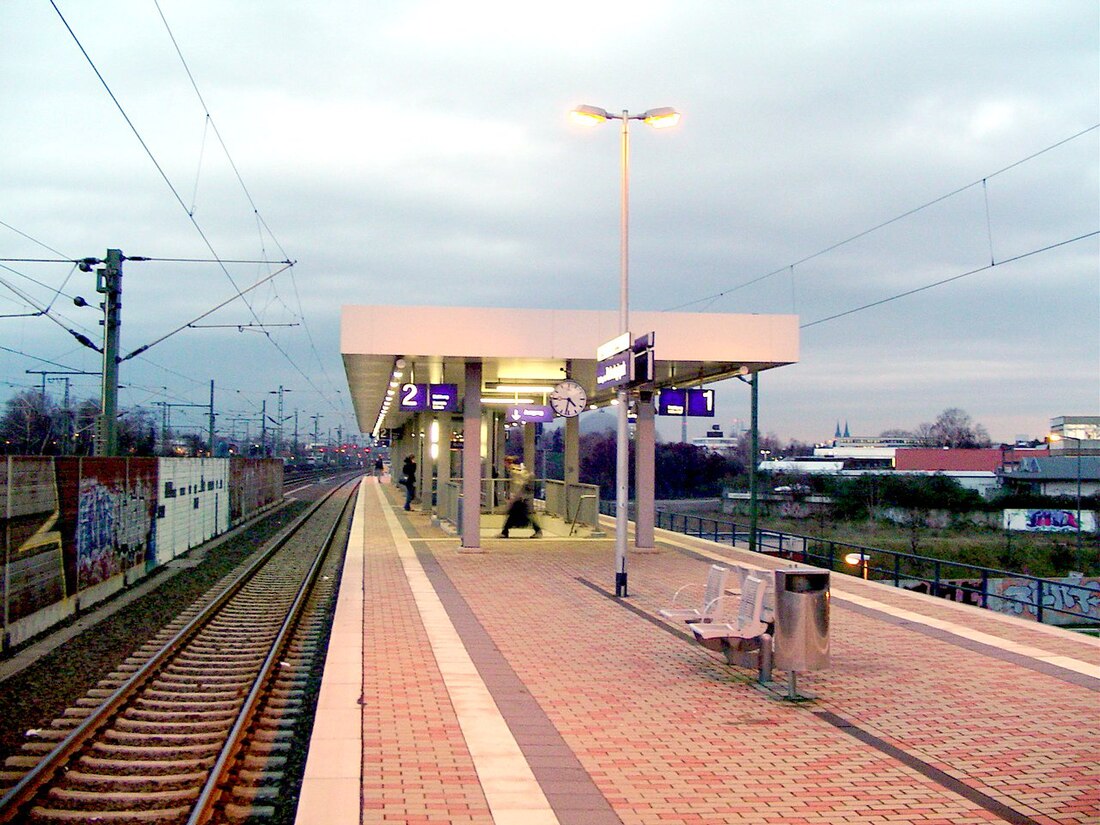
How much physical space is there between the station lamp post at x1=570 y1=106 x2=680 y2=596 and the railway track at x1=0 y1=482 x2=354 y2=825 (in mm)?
4078

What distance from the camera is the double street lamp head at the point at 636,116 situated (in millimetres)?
13352

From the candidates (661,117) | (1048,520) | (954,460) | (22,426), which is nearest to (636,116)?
(661,117)

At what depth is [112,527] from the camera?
1544 centimetres

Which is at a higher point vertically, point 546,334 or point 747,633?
point 546,334

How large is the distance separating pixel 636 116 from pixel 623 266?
82.6 inches

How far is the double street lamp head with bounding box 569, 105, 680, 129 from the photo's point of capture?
43.8 feet

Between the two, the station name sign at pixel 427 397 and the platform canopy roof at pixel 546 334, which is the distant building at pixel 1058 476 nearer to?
the platform canopy roof at pixel 546 334

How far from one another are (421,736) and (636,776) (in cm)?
160

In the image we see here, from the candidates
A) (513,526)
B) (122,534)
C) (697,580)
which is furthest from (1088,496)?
(122,534)

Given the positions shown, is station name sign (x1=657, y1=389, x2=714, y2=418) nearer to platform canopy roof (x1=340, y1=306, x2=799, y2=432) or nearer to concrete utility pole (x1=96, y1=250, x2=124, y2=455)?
platform canopy roof (x1=340, y1=306, x2=799, y2=432)

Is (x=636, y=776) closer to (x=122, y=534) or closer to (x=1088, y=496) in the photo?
(x=122, y=534)

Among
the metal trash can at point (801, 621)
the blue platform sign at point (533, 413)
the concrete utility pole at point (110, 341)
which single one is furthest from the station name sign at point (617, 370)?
the concrete utility pole at point (110, 341)

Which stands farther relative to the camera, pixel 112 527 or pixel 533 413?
pixel 533 413

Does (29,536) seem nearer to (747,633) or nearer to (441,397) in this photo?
(747,633)
